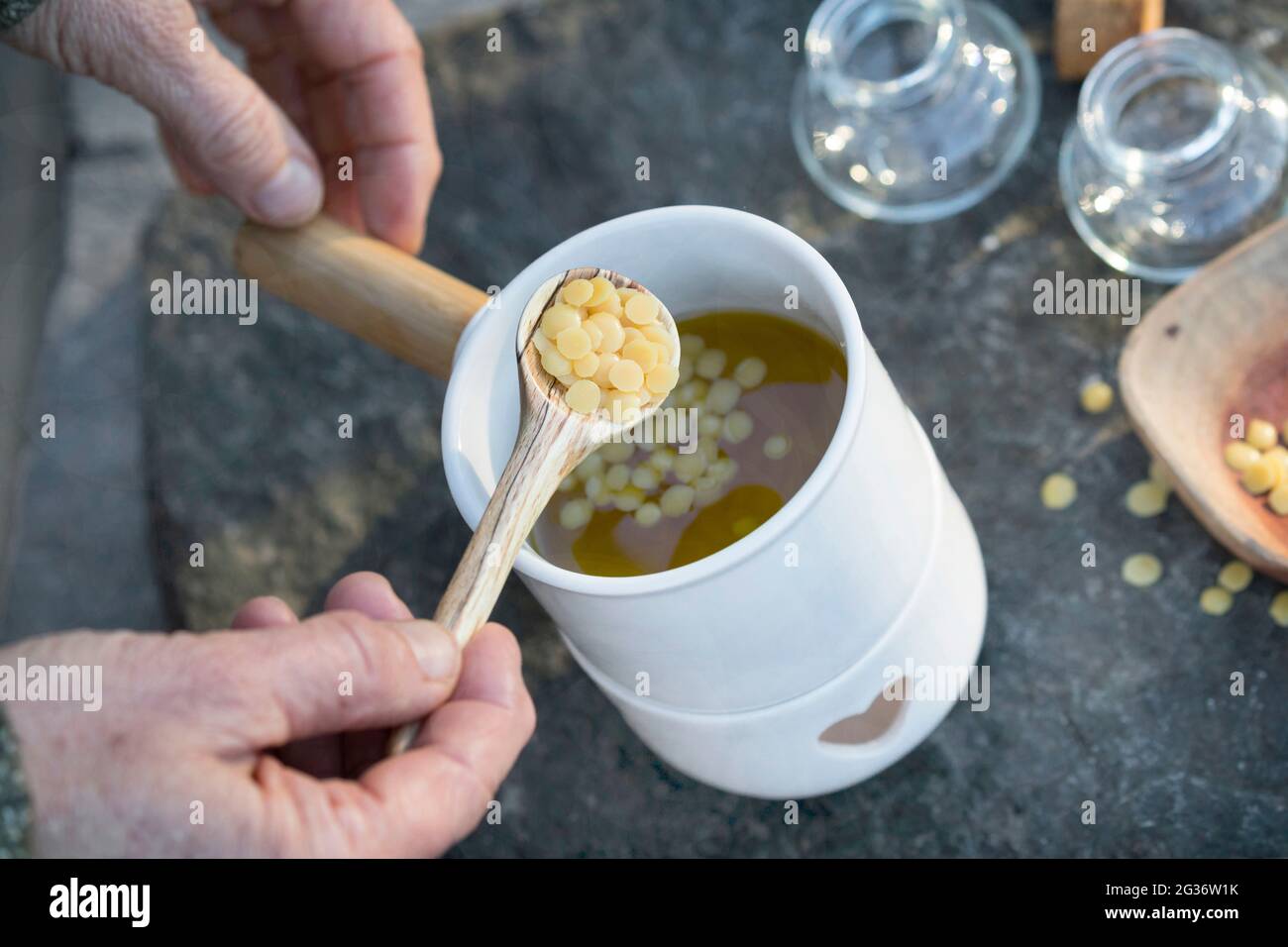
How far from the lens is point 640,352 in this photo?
24.9 inches

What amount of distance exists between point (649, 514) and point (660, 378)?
0.10 metres

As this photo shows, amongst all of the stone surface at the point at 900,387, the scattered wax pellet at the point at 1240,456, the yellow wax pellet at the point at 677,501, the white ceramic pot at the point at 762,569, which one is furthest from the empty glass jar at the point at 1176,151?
the yellow wax pellet at the point at 677,501

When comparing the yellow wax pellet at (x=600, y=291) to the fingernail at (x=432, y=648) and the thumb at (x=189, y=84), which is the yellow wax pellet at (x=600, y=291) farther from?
the thumb at (x=189, y=84)

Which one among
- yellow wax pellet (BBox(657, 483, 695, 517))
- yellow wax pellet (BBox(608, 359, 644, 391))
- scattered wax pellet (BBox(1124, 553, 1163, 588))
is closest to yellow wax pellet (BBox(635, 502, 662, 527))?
yellow wax pellet (BBox(657, 483, 695, 517))

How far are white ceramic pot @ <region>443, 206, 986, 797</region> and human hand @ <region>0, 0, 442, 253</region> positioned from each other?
26 centimetres

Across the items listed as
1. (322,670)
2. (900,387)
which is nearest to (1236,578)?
(900,387)

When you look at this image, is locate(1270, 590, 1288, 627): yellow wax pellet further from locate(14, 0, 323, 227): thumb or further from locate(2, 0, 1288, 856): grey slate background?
locate(14, 0, 323, 227): thumb

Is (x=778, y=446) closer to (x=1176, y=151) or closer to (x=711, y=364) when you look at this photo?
(x=711, y=364)

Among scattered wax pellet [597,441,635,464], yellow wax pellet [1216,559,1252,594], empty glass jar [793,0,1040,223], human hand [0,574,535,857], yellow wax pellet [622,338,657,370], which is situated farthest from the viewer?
empty glass jar [793,0,1040,223]

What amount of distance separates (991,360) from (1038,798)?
0.30m

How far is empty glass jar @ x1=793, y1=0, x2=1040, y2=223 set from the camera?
951 millimetres

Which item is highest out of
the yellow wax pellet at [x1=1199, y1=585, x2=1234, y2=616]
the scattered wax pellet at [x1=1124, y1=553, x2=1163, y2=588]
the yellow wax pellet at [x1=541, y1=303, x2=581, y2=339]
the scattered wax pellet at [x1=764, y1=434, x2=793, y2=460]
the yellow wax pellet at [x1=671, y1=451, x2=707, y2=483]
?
the yellow wax pellet at [x1=541, y1=303, x2=581, y2=339]

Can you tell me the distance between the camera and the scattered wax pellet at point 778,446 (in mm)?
713
